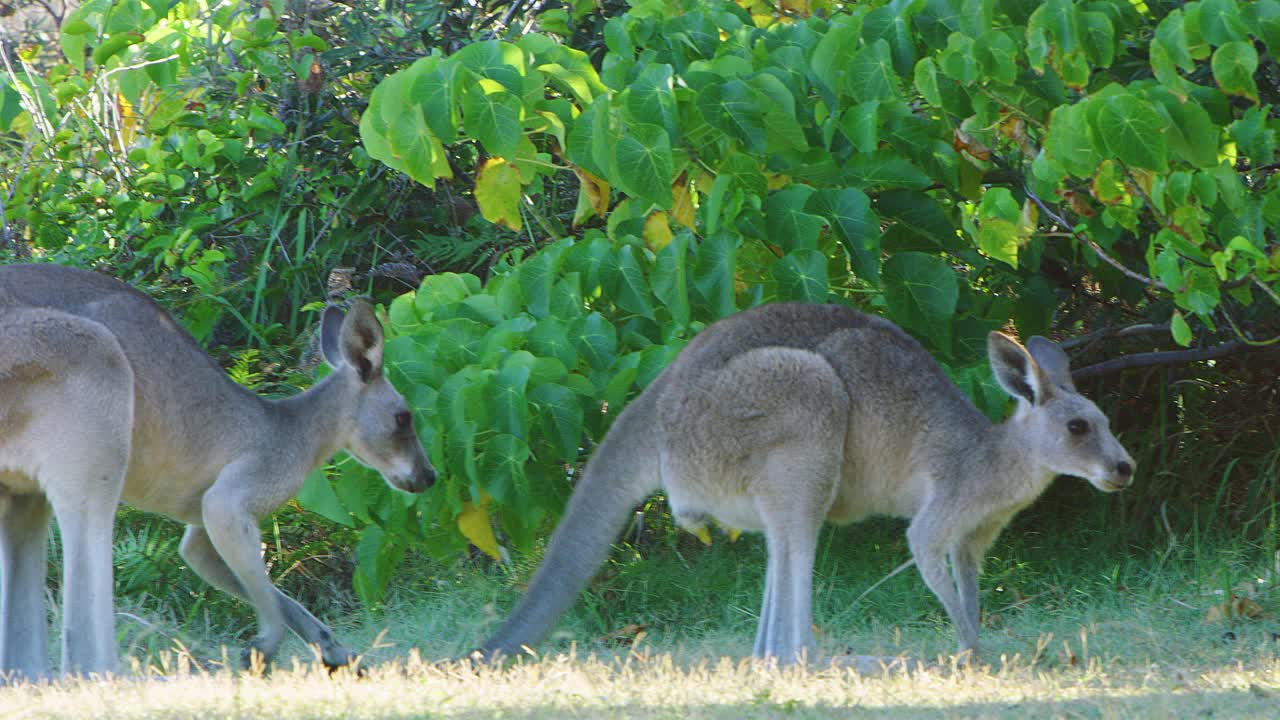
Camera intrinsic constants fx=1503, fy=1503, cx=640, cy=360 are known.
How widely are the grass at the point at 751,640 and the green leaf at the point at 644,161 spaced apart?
1560 millimetres

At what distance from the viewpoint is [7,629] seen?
4.81 meters

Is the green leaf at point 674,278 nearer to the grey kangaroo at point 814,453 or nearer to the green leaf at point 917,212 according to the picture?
the grey kangaroo at point 814,453

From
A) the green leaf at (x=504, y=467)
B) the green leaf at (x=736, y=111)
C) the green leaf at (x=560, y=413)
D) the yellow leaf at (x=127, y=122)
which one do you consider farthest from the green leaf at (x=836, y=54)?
the yellow leaf at (x=127, y=122)

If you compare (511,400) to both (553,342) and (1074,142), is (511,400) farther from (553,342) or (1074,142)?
(1074,142)

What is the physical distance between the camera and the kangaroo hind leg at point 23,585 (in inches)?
189

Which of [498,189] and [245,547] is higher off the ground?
[498,189]

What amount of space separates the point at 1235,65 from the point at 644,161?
188 cm

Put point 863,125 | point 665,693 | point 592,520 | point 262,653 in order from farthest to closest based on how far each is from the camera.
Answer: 1. point 863,125
2. point 592,520
3. point 262,653
4. point 665,693

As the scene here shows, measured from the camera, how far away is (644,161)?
5074 mm

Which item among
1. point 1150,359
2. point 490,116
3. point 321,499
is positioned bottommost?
point 321,499

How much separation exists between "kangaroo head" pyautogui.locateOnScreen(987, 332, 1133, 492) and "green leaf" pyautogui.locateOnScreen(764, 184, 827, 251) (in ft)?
2.37

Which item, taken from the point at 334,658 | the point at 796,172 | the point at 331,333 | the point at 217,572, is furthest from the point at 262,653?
the point at 796,172

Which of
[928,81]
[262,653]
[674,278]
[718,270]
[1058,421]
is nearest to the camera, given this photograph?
[928,81]

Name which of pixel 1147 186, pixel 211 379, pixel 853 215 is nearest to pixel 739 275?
pixel 853 215
